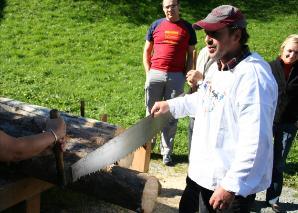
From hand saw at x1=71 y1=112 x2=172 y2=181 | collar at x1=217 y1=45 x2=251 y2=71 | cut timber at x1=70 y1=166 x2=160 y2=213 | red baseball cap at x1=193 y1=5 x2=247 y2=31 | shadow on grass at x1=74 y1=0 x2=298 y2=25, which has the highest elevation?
red baseball cap at x1=193 y1=5 x2=247 y2=31

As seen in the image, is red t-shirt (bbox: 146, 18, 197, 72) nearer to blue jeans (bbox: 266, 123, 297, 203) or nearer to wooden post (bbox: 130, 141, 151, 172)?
wooden post (bbox: 130, 141, 151, 172)

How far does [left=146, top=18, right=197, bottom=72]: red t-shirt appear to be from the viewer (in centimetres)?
670

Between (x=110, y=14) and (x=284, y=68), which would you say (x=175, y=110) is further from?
(x=110, y=14)

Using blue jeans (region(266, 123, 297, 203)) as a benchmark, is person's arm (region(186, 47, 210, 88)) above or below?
above

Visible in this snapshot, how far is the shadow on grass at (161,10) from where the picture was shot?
1539 cm

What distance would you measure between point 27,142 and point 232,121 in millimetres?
1524

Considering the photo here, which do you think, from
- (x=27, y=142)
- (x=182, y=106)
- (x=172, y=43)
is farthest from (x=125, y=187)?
(x=172, y=43)

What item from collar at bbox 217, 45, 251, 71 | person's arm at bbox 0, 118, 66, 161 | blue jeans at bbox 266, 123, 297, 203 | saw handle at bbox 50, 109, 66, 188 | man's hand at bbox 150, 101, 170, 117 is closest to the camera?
person's arm at bbox 0, 118, 66, 161

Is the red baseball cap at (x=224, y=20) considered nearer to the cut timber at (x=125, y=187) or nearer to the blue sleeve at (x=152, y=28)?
the cut timber at (x=125, y=187)

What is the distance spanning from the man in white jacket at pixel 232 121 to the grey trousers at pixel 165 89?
2916 millimetres

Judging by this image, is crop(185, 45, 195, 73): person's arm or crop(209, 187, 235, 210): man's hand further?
crop(185, 45, 195, 73): person's arm

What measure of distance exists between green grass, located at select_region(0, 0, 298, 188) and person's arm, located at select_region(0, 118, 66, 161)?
3.87 m

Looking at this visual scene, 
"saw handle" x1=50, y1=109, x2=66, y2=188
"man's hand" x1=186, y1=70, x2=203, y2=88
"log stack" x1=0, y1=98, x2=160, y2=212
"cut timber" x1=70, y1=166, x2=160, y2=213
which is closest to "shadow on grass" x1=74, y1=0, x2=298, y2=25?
"man's hand" x1=186, y1=70, x2=203, y2=88

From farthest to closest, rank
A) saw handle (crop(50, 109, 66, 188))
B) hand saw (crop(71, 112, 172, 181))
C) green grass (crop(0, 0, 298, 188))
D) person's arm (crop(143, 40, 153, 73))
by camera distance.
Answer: green grass (crop(0, 0, 298, 188)) < person's arm (crop(143, 40, 153, 73)) < hand saw (crop(71, 112, 172, 181)) < saw handle (crop(50, 109, 66, 188))
